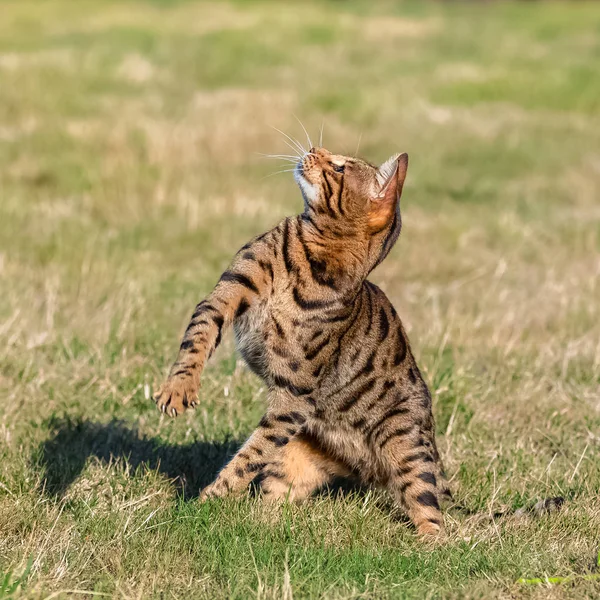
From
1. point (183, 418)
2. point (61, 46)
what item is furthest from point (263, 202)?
point (61, 46)

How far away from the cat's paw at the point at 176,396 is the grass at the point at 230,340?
54 cm

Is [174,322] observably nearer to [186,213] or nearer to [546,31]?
[186,213]

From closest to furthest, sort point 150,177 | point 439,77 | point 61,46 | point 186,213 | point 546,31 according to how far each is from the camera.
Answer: point 186,213 < point 150,177 < point 439,77 < point 61,46 < point 546,31

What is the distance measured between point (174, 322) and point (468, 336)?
1.90 meters

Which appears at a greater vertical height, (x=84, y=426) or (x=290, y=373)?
(x=290, y=373)

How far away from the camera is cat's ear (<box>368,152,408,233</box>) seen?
4.09m

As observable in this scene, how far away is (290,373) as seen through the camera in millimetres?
4168

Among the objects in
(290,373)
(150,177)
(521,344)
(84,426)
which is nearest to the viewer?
(290,373)

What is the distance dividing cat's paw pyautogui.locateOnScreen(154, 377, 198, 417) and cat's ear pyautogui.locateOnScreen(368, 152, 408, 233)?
101cm

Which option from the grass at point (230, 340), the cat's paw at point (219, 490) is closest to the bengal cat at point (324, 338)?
the cat's paw at point (219, 490)

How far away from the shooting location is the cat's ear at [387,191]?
409cm

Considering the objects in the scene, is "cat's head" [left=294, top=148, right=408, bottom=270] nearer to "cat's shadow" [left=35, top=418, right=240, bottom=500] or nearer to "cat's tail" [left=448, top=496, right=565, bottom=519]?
"cat's tail" [left=448, top=496, right=565, bottom=519]

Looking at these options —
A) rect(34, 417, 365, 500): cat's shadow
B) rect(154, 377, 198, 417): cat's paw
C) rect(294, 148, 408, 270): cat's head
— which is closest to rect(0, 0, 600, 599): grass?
rect(34, 417, 365, 500): cat's shadow

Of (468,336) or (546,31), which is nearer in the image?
(468,336)
